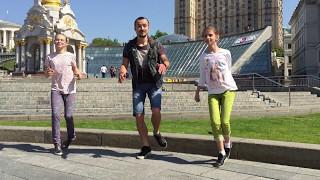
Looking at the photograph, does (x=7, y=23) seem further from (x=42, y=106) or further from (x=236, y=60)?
(x=42, y=106)

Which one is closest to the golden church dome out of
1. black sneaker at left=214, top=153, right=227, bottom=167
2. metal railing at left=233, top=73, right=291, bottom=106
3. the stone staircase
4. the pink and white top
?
metal railing at left=233, top=73, right=291, bottom=106

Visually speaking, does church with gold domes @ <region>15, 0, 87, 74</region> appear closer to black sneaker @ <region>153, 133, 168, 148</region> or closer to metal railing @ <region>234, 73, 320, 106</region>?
metal railing @ <region>234, 73, 320, 106</region>

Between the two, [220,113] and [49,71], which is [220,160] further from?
[49,71]

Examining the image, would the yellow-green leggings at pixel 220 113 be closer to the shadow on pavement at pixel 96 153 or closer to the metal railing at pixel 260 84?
the shadow on pavement at pixel 96 153

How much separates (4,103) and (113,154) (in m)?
12.3

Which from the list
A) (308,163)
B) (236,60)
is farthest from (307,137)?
(236,60)

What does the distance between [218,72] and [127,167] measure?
1787 millimetres

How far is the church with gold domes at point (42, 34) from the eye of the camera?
43562 millimetres

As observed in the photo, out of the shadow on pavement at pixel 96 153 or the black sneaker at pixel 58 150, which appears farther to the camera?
the black sneaker at pixel 58 150

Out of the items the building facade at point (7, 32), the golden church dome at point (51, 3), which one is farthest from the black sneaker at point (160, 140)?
the building facade at point (7, 32)

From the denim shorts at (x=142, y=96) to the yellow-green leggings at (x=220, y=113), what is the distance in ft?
2.73

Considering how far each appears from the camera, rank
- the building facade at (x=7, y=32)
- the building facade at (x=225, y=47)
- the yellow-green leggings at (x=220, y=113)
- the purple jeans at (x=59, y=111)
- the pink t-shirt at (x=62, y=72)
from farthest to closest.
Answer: the building facade at (x=7, y=32), the building facade at (x=225, y=47), the pink t-shirt at (x=62, y=72), the purple jeans at (x=59, y=111), the yellow-green leggings at (x=220, y=113)

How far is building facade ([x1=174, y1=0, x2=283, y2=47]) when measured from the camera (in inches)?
6230

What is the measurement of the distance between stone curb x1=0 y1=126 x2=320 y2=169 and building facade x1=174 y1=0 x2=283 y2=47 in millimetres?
148781
